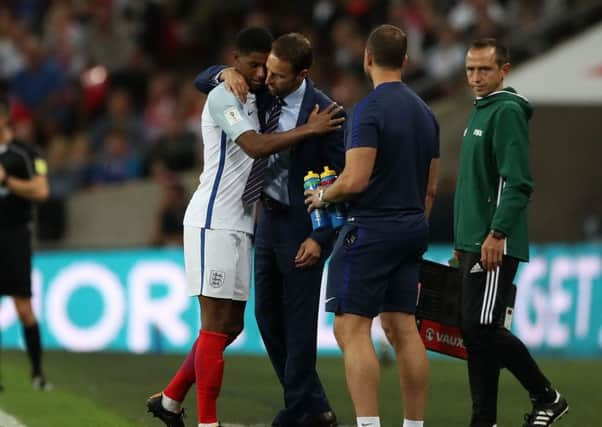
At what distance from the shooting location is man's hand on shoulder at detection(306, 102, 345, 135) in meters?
7.61

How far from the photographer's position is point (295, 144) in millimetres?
7754

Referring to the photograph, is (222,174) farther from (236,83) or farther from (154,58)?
(154,58)

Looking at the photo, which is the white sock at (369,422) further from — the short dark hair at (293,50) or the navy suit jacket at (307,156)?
the short dark hair at (293,50)

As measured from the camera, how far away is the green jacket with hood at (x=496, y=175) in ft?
24.8

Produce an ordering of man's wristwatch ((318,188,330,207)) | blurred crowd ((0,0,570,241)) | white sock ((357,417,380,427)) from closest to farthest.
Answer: white sock ((357,417,380,427)), man's wristwatch ((318,188,330,207)), blurred crowd ((0,0,570,241))

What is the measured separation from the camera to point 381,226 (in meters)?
7.23

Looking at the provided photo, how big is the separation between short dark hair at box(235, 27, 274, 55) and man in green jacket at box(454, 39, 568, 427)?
3.81 feet

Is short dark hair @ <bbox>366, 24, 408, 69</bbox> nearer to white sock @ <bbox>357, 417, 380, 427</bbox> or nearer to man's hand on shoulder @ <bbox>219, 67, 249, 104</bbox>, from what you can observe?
man's hand on shoulder @ <bbox>219, 67, 249, 104</bbox>

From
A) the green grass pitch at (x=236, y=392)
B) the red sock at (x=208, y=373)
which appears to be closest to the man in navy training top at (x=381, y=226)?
the red sock at (x=208, y=373)

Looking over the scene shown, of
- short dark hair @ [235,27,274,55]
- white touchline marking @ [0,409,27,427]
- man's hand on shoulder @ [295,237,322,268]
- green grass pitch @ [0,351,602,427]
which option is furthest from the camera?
green grass pitch @ [0,351,602,427]

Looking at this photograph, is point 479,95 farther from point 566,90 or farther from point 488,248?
point 566,90

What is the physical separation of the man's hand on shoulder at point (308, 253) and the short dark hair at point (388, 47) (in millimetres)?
1117

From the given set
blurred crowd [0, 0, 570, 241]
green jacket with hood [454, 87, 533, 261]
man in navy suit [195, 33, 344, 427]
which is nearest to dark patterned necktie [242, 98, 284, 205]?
man in navy suit [195, 33, 344, 427]

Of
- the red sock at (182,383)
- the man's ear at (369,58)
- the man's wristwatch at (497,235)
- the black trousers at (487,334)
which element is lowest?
the red sock at (182,383)
